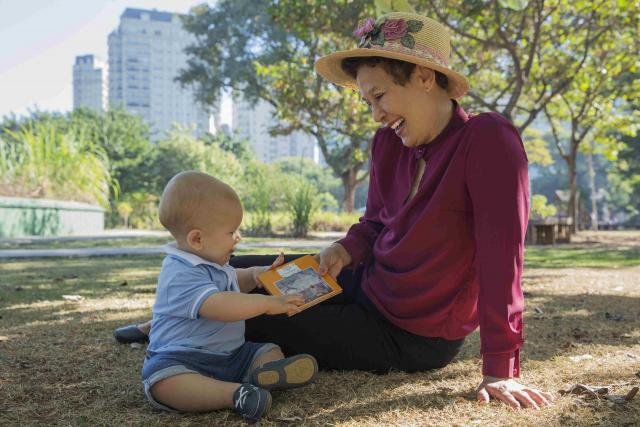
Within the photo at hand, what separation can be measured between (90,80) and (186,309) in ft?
353

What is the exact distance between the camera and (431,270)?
2.06 meters

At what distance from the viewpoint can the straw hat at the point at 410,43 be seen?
2.00 m

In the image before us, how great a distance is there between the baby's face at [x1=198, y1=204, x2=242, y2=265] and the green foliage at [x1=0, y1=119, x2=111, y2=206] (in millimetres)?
11709

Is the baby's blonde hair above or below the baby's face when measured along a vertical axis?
above

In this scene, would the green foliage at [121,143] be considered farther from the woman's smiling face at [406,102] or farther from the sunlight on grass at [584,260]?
the woman's smiling face at [406,102]

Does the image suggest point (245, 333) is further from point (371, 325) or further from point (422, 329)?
point (422, 329)

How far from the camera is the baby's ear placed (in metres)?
2.02

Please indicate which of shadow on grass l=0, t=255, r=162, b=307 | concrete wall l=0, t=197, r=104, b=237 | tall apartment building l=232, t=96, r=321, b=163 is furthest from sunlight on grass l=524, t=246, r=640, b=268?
tall apartment building l=232, t=96, r=321, b=163

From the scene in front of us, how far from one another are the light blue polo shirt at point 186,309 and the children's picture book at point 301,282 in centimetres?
20

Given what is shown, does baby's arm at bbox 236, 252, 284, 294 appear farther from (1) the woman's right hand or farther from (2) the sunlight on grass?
(2) the sunlight on grass

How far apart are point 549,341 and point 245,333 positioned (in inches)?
56.6

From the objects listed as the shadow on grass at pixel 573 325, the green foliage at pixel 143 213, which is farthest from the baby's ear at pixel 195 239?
the green foliage at pixel 143 213

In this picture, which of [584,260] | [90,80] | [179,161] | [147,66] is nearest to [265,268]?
[584,260]

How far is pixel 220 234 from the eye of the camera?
6.73 feet
